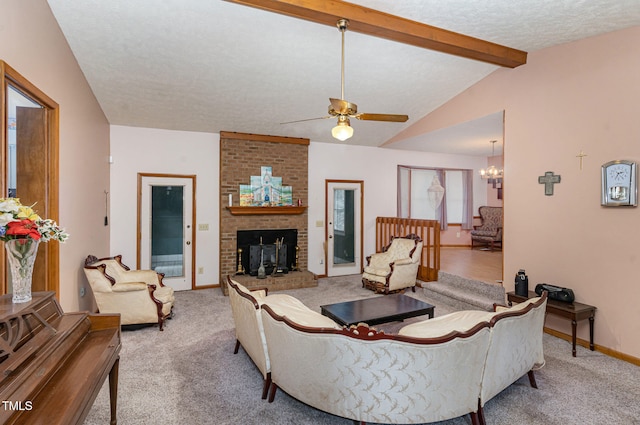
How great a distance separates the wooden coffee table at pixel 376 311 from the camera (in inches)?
133

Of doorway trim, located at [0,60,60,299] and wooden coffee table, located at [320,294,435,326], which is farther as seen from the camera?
wooden coffee table, located at [320,294,435,326]

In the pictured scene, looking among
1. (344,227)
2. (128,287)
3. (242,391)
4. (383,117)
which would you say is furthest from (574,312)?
(128,287)

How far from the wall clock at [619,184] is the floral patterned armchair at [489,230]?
5062 millimetres

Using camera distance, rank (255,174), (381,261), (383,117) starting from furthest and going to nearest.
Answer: (255,174)
(381,261)
(383,117)

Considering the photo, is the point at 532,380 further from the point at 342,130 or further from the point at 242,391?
the point at 342,130

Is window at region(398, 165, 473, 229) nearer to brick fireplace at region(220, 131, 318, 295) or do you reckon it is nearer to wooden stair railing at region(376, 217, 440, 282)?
wooden stair railing at region(376, 217, 440, 282)

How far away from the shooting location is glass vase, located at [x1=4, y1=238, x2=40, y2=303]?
167cm

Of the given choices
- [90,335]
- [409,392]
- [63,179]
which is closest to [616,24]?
[409,392]

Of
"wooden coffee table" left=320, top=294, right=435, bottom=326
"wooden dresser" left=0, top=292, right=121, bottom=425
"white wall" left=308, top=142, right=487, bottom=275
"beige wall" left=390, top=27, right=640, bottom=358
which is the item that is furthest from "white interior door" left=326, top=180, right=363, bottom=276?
"wooden dresser" left=0, top=292, right=121, bottom=425

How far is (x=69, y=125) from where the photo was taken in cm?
345

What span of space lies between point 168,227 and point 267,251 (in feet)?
5.98

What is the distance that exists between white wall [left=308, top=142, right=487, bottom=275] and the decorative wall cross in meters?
3.70

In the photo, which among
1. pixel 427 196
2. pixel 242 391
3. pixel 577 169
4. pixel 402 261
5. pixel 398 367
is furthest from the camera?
pixel 427 196

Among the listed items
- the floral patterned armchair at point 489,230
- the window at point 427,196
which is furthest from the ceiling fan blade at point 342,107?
the floral patterned armchair at point 489,230
